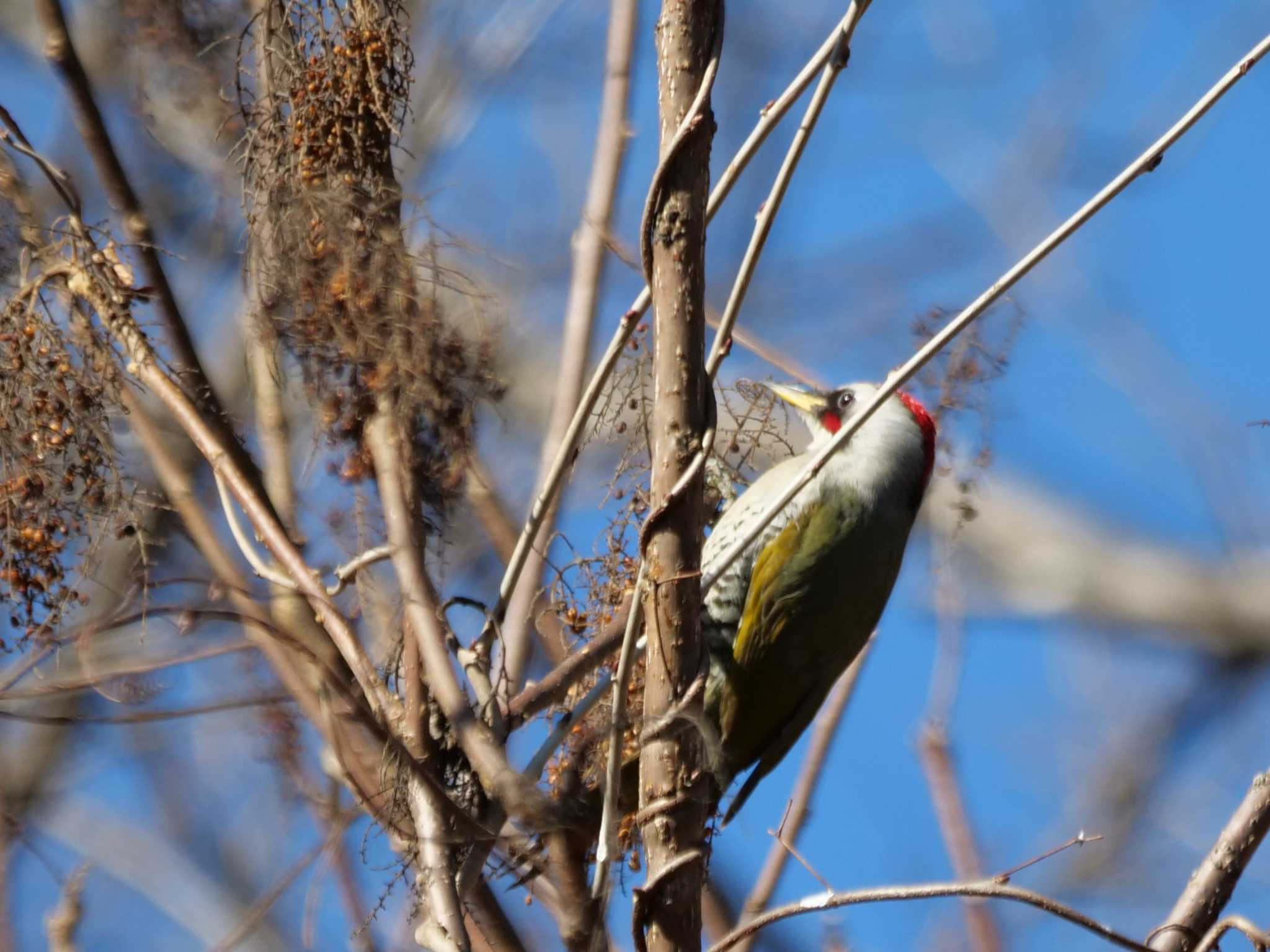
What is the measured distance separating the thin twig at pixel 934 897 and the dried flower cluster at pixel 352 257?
2.94 feet

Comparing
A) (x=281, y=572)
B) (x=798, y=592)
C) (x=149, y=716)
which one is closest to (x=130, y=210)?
(x=281, y=572)

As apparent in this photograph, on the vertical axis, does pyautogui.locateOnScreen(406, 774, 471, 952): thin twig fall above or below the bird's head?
below

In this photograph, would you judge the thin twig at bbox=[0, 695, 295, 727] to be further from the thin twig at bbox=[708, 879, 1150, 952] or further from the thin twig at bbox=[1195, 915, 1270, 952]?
the thin twig at bbox=[1195, 915, 1270, 952]

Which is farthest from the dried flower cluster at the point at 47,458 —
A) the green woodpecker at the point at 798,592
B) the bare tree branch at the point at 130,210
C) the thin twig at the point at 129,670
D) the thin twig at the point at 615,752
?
the green woodpecker at the point at 798,592

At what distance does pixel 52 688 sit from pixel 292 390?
1.57 m

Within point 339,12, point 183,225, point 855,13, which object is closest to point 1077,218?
point 855,13

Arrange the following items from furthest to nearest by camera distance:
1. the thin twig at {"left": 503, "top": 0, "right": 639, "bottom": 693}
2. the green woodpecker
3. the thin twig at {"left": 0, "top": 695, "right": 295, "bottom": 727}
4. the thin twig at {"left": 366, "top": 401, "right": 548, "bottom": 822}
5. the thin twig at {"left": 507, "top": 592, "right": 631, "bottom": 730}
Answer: the green woodpecker
the thin twig at {"left": 503, "top": 0, "right": 639, "bottom": 693}
the thin twig at {"left": 507, "top": 592, "right": 631, "bottom": 730}
the thin twig at {"left": 366, "top": 401, "right": 548, "bottom": 822}
the thin twig at {"left": 0, "top": 695, "right": 295, "bottom": 727}

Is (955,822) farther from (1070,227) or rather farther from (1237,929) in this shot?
(1070,227)

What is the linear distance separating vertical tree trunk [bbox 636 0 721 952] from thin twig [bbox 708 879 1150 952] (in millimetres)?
101

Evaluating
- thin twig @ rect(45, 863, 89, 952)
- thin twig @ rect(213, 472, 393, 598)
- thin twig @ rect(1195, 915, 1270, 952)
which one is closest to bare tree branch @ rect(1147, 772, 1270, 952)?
thin twig @ rect(1195, 915, 1270, 952)

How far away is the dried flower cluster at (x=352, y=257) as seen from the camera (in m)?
2.54

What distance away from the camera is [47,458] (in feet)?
8.24

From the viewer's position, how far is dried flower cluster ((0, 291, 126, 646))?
245 cm

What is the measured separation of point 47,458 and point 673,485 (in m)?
1.14
